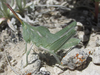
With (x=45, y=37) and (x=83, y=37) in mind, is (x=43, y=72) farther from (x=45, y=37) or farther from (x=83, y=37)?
(x=83, y=37)

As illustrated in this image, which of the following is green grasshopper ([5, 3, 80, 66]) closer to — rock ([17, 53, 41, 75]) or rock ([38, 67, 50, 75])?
rock ([17, 53, 41, 75])

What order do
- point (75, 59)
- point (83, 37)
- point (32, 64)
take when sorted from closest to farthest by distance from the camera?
point (75, 59) → point (32, 64) → point (83, 37)

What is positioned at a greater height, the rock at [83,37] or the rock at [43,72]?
the rock at [83,37]

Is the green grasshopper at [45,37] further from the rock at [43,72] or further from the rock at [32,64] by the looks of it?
the rock at [43,72]

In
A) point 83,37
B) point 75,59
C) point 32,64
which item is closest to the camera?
point 75,59

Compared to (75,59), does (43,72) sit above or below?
below

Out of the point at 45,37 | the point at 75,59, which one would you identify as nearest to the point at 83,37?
the point at 75,59

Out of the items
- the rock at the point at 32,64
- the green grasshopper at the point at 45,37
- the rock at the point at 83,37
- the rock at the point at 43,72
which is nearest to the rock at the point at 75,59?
the green grasshopper at the point at 45,37

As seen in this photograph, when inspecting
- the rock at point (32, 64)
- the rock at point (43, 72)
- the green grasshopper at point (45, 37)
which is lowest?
the rock at point (43, 72)
